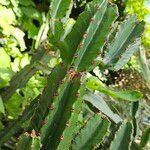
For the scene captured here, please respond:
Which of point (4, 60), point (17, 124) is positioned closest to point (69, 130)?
point (17, 124)

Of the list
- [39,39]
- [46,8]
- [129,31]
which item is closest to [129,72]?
[46,8]

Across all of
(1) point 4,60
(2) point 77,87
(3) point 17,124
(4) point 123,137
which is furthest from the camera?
(1) point 4,60

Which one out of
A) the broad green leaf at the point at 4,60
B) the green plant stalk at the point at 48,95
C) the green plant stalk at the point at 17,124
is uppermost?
the broad green leaf at the point at 4,60

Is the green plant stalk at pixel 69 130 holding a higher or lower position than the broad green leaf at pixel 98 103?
lower

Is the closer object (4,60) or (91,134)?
(91,134)

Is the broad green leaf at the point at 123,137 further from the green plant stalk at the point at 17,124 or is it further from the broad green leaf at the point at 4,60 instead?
the broad green leaf at the point at 4,60

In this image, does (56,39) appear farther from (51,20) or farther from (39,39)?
(39,39)

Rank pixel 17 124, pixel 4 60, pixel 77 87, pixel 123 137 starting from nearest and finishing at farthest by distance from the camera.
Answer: pixel 77 87, pixel 123 137, pixel 17 124, pixel 4 60

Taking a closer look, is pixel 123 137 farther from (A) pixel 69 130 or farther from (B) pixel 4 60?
(B) pixel 4 60

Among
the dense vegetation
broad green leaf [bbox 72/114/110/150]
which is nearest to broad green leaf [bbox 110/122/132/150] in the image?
the dense vegetation

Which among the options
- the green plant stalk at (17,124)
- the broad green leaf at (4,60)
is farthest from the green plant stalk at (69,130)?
the broad green leaf at (4,60)

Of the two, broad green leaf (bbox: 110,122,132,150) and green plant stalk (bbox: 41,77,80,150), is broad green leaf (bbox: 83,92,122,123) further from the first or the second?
green plant stalk (bbox: 41,77,80,150)
